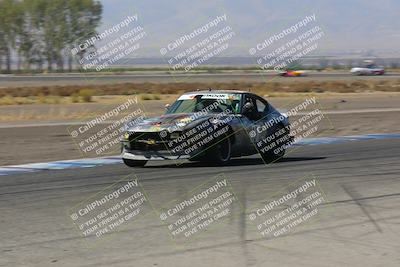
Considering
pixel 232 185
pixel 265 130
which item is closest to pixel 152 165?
pixel 265 130

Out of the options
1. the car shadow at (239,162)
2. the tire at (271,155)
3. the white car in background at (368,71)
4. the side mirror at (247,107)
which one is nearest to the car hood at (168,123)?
the side mirror at (247,107)

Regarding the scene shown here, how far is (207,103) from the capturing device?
13562 mm

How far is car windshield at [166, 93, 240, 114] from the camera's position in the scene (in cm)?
1346

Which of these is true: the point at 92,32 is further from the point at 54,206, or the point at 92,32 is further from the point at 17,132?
the point at 54,206

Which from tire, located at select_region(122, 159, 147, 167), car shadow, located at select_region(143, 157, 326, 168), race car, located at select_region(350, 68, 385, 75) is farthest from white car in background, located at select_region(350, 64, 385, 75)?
tire, located at select_region(122, 159, 147, 167)

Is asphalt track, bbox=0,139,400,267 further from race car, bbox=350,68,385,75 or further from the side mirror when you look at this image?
race car, bbox=350,68,385,75

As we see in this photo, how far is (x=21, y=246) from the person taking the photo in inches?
278

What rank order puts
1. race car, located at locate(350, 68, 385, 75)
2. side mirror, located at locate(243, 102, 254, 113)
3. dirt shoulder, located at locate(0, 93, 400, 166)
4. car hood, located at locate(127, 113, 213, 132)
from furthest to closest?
race car, located at locate(350, 68, 385, 75) < dirt shoulder, located at locate(0, 93, 400, 166) < side mirror, located at locate(243, 102, 254, 113) < car hood, located at locate(127, 113, 213, 132)

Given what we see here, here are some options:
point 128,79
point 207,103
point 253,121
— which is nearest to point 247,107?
point 253,121

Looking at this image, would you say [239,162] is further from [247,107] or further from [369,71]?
[369,71]

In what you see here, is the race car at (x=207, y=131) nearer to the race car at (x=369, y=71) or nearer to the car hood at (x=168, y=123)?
the car hood at (x=168, y=123)

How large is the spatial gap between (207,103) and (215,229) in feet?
19.4

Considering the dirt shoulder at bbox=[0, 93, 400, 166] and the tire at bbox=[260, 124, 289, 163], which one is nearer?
the tire at bbox=[260, 124, 289, 163]

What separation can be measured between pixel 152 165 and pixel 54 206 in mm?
4608
